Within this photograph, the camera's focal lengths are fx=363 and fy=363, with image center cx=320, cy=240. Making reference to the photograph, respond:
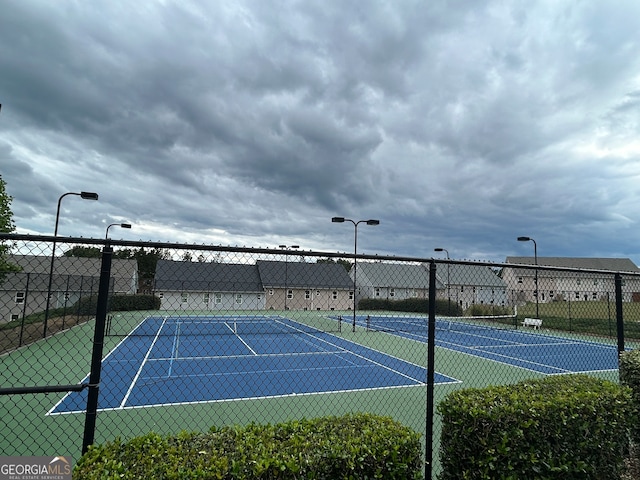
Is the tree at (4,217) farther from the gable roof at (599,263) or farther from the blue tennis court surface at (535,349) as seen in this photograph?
the gable roof at (599,263)

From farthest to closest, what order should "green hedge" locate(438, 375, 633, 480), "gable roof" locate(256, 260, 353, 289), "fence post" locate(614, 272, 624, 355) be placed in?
"gable roof" locate(256, 260, 353, 289) < "fence post" locate(614, 272, 624, 355) < "green hedge" locate(438, 375, 633, 480)

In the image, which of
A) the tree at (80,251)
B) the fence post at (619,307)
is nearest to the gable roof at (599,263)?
the fence post at (619,307)

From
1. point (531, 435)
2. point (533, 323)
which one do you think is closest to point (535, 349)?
point (533, 323)

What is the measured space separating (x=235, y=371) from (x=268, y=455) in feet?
33.5

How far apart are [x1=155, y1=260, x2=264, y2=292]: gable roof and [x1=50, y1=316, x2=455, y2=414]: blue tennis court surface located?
3055 mm

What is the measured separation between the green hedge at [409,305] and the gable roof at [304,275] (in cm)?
310

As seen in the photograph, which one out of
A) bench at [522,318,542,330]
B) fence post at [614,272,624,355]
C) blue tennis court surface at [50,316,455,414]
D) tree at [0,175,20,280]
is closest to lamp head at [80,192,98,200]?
tree at [0,175,20,280]

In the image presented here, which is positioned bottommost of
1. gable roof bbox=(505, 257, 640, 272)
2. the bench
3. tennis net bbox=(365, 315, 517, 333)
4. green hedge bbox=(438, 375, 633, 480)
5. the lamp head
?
tennis net bbox=(365, 315, 517, 333)

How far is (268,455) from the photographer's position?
247 cm

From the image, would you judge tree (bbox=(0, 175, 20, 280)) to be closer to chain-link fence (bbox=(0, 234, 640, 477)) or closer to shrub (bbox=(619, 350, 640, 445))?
chain-link fence (bbox=(0, 234, 640, 477))

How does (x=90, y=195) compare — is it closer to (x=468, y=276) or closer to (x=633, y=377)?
(x=633, y=377)

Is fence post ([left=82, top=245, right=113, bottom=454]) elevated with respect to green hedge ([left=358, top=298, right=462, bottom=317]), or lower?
elevated

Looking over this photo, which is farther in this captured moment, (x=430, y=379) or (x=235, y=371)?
(x=235, y=371)

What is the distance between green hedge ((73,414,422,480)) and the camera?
231 cm
